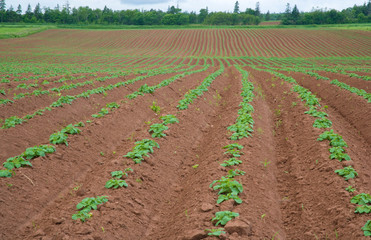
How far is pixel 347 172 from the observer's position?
5.44 m

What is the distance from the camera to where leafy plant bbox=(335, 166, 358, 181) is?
209 inches

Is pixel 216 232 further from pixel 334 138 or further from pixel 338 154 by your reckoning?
pixel 334 138

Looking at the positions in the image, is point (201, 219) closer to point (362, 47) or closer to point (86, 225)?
point (86, 225)

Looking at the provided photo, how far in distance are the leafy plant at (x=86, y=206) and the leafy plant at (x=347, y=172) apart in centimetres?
452

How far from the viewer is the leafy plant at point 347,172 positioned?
5.32 metres

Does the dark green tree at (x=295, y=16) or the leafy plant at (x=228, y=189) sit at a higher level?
the dark green tree at (x=295, y=16)

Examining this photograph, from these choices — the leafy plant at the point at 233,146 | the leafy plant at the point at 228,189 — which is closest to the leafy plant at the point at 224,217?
the leafy plant at the point at 228,189

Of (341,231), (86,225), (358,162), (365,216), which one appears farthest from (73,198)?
(358,162)

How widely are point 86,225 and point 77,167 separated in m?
2.75

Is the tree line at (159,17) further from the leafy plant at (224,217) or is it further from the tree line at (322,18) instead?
the leafy plant at (224,217)

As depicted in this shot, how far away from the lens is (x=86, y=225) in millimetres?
4137

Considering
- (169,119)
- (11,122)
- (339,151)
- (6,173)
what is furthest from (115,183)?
(339,151)

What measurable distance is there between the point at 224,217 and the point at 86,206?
7.51 ft

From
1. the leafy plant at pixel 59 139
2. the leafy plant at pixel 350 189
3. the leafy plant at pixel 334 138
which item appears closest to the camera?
the leafy plant at pixel 350 189
